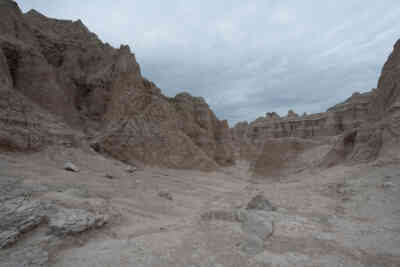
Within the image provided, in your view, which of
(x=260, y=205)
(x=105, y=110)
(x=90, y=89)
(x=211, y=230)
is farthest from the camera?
(x=90, y=89)

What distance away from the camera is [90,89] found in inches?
537

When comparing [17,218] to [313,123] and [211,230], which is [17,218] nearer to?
[211,230]

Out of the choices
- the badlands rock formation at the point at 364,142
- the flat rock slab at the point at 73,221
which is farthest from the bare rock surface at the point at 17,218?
the badlands rock formation at the point at 364,142

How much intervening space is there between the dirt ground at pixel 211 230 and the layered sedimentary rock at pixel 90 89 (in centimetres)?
517

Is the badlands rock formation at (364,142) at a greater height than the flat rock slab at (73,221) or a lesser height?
greater

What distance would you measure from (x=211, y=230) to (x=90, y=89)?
13.7m

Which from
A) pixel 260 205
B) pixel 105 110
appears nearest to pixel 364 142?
pixel 260 205

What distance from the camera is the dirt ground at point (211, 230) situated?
2.62 m

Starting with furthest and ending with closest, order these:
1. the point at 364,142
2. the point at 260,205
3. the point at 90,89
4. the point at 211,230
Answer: the point at 90,89, the point at 364,142, the point at 260,205, the point at 211,230

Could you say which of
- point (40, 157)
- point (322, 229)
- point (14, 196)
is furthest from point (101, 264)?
point (40, 157)

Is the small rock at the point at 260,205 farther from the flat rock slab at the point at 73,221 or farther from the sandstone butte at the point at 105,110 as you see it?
the sandstone butte at the point at 105,110

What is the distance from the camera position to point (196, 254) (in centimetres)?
280

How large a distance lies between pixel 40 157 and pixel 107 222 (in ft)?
16.1

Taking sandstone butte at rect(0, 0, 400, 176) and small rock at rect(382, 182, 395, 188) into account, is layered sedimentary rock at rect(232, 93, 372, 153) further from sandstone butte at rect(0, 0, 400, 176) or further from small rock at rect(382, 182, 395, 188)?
small rock at rect(382, 182, 395, 188)
